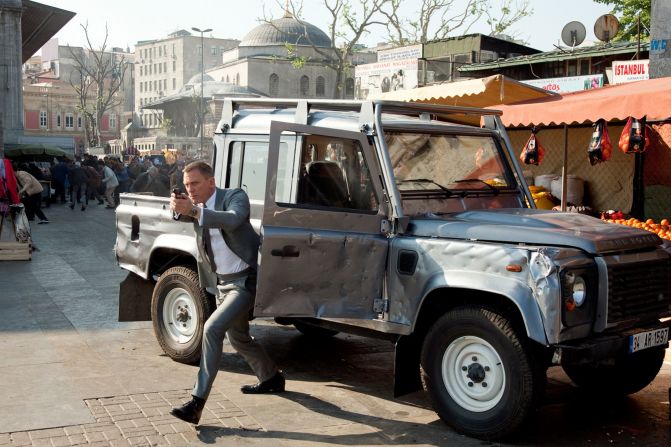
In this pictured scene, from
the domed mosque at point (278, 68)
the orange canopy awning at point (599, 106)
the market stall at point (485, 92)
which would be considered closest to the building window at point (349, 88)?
the domed mosque at point (278, 68)

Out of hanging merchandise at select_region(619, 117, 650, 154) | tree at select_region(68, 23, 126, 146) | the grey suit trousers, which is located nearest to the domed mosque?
tree at select_region(68, 23, 126, 146)

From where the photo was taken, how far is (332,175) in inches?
242

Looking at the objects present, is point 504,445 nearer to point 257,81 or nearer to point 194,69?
point 257,81

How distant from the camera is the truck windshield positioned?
618 cm

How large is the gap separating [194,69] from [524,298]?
140240 millimetres

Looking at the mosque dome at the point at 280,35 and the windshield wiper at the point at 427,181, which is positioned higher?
the mosque dome at the point at 280,35

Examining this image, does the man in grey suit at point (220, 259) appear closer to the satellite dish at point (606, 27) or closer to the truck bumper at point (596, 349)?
the truck bumper at point (596, 349)

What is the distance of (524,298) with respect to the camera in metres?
5.06

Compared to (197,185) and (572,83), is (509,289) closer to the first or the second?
(197,185)

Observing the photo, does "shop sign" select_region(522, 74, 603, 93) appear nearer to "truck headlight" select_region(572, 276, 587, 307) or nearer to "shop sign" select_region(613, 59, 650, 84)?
"shop sign" select_region(613, 59, 650, 84)

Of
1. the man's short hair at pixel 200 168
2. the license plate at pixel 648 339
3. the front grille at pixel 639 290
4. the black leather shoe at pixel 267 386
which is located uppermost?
the man's short hair at pixel 200 168

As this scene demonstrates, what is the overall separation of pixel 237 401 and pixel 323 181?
5.62ft

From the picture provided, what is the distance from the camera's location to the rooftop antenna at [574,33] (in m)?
23.5

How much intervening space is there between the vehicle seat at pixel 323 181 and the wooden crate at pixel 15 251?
Answer: 9555 mm
